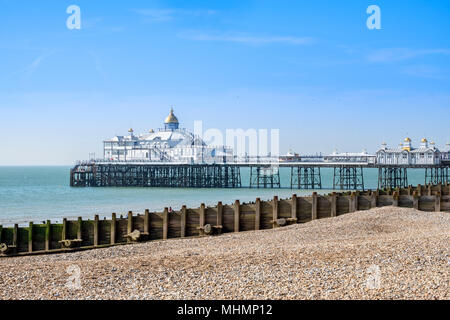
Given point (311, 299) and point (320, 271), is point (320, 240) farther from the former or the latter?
point (311, 299)

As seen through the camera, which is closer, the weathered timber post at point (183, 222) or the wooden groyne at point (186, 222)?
the wooden groyne at point (186, 222)

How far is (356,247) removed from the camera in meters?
13.4

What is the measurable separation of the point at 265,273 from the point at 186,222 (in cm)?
836

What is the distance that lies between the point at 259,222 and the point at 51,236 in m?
6.74

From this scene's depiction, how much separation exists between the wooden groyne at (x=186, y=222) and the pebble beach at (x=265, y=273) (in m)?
1.94

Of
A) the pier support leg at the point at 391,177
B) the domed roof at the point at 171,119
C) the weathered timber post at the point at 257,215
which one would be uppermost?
the domed roof at the point at 171,119

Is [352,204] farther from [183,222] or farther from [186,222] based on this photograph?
[183,222]

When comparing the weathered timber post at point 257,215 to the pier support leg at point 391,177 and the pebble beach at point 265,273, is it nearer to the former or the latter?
the pebble beach at point 265,273

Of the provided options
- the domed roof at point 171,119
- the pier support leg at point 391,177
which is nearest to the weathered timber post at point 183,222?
the pier support leg at point 391,177

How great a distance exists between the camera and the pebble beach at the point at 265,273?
9.93 meters

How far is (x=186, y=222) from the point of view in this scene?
19.4m

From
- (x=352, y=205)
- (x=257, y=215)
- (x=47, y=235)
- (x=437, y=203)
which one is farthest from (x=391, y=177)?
(x=47, y=235)

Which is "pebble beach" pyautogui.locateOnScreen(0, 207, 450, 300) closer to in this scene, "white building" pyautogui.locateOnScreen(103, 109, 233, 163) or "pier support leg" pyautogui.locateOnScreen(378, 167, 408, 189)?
"pier support leg" pyautogui.locateOnScreen(378, 167, 408, 189)
